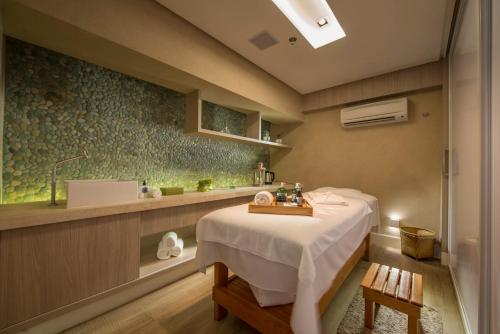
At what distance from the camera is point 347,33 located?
5.99 feet

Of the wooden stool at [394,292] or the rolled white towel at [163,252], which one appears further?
the rolled white towel at [163,252]

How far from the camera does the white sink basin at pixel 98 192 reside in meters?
1.28

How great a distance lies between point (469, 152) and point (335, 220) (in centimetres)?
96

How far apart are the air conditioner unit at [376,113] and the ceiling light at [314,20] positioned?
120 centimetres

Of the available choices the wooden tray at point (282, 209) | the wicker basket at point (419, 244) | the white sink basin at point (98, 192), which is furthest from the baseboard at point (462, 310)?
the white sink basin at point (98, 192)

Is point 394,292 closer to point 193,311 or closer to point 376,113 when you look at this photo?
point 193,311

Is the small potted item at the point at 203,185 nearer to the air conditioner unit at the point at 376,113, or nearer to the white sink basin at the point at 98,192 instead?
the white sink basin at the point at 98,192

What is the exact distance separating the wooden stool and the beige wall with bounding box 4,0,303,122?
6.73ft

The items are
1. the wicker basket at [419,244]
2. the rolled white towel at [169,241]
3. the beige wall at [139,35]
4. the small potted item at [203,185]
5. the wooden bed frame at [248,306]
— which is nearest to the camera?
the wooden bed frame at [248,306]

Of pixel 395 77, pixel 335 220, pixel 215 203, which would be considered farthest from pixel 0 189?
pixel 395 77

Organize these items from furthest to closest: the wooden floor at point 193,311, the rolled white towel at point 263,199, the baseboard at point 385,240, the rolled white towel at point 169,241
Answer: the baseboard at point 385,240 → the rolled white towel at point 169,241 → the rolled white towel at point 263,199 → the wooden floor at point 193,311

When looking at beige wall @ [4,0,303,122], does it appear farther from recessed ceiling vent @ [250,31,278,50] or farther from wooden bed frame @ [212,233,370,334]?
wooden bed frame @ [212,233,370,334]

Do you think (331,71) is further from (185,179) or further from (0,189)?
(0,189)

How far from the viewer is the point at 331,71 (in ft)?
8.30
